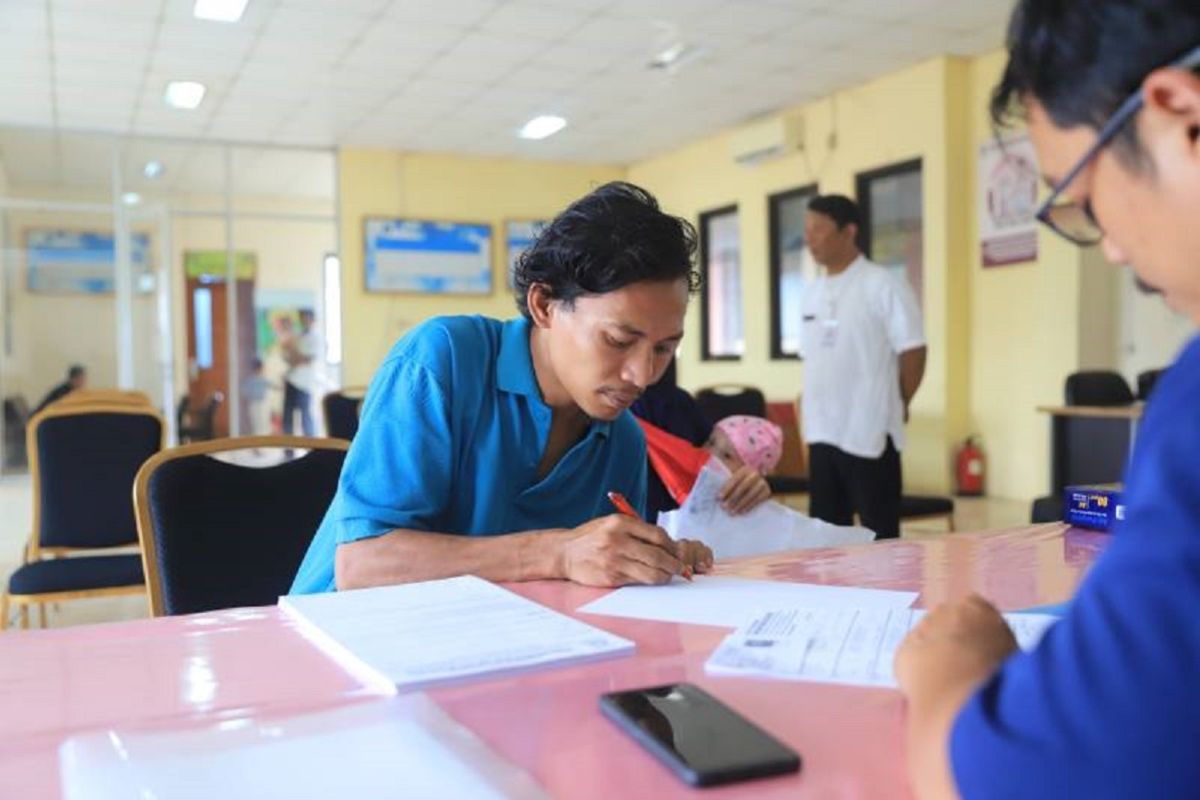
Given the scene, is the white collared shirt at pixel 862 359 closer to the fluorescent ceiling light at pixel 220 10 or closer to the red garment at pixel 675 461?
the red garment at pixel 675 461

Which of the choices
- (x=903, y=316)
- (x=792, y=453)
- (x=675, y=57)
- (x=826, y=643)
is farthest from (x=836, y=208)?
(x=826, y=643)

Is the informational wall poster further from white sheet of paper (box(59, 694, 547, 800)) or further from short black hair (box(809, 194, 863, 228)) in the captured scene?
white sheet of paper (box(59, 694, 547, 800))

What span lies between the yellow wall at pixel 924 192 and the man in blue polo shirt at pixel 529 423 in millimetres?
4559

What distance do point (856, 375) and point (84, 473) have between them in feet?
8.55

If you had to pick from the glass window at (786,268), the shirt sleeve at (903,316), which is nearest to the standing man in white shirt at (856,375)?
the shirt sleeve at (903,316)

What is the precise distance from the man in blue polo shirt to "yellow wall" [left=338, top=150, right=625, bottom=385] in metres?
7.13

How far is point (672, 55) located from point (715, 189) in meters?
2.52

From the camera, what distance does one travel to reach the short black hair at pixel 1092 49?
512 millimetres

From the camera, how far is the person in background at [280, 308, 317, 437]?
9.91 meters

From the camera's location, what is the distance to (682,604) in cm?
111

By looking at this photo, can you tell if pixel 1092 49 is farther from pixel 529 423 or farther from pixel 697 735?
pixel 529 423

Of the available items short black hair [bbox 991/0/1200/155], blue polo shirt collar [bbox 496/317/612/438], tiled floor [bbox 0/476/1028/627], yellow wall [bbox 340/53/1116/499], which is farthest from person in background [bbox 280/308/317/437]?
short black hair [bbox 991/0/1200/155]

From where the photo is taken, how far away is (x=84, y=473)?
10.0ft

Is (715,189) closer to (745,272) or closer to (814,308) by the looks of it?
(745,272)
